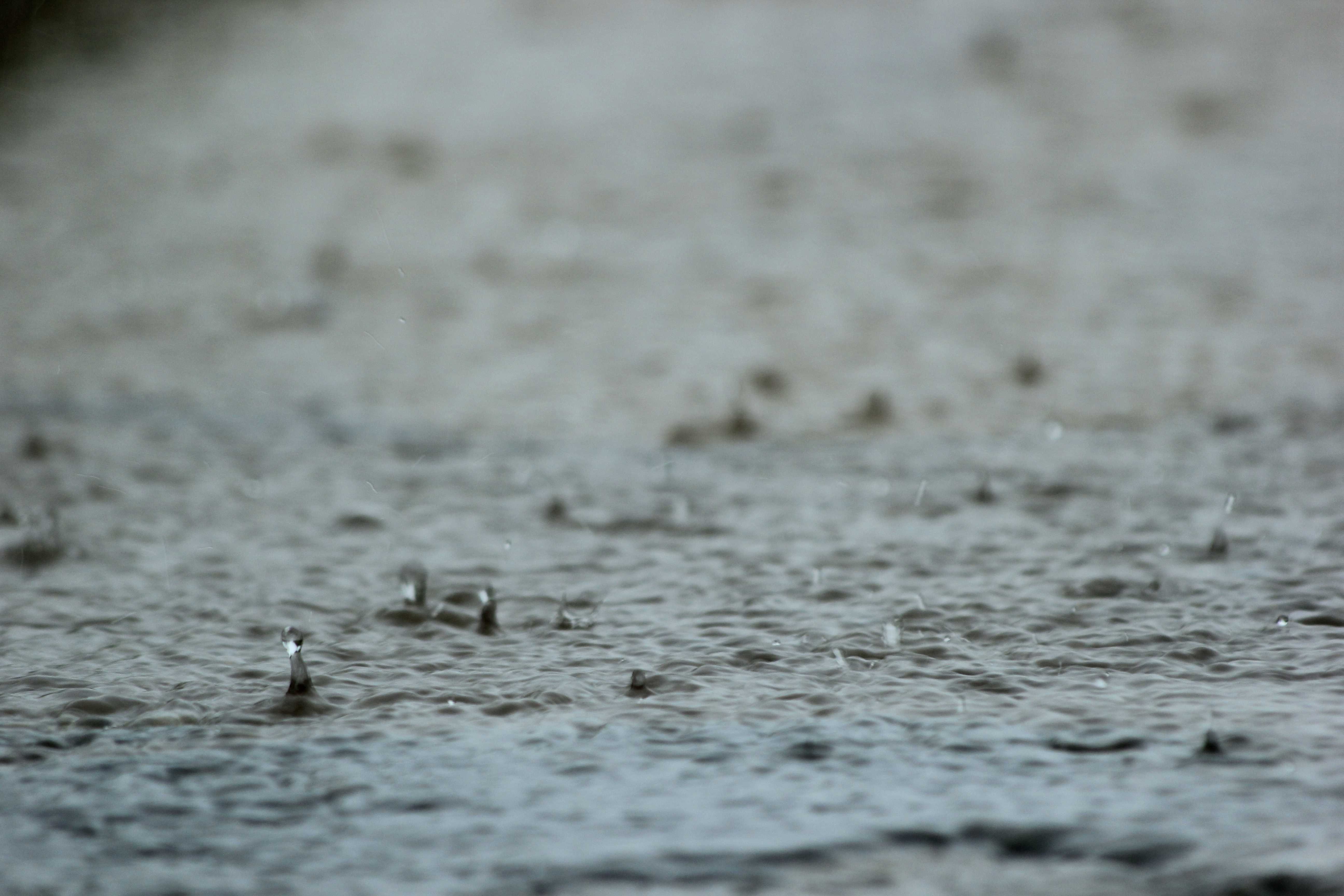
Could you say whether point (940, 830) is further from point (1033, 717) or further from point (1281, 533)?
point (1281, 533)

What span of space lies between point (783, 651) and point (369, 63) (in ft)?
12.8

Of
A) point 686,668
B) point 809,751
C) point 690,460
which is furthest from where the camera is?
point 690,460

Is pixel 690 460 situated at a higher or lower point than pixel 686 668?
higher

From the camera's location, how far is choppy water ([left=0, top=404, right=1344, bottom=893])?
3.72 ft

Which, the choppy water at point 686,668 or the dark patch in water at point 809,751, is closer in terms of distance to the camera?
the choppy water at point 686,668

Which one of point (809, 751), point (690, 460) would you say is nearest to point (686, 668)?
point (809, 751)

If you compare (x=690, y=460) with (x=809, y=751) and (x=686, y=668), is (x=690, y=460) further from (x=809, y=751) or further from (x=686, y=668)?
(x=809, y=751)

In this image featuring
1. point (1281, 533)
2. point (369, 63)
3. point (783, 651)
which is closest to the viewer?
point (783, 651)

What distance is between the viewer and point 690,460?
89.1 inches

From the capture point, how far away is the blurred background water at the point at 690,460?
3.95ft

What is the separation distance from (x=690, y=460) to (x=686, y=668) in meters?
0.78

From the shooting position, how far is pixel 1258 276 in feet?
9.84

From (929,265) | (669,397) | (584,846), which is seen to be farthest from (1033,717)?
(929,265)

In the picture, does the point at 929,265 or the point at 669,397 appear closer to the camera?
the point at 669,397
